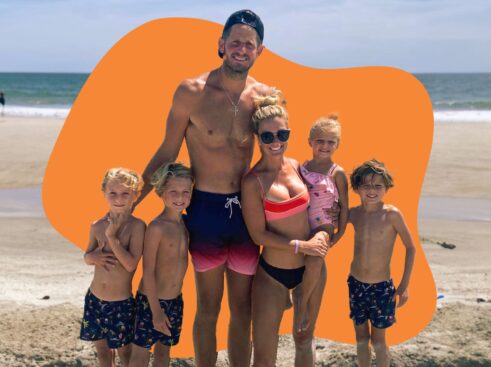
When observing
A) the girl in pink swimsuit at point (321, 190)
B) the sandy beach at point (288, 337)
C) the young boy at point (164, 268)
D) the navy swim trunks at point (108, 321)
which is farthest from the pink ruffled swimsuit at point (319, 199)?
the sandy beach at point (288, 337)

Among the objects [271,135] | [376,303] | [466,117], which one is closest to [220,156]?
[271,135]

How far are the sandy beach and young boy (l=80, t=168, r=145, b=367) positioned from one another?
4.00 ft

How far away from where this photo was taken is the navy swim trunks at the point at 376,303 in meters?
3.57

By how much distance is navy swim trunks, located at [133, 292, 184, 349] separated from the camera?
3.30 meters

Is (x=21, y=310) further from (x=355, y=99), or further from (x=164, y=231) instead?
(x=355, y=99)

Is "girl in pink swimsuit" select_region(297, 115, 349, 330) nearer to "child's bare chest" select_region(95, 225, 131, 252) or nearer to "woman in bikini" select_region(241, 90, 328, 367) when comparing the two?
"woman in bikini" select_region(241, 90, 328, 367)

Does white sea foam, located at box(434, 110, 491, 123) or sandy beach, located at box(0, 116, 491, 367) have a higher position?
white sea foam, located at box(434, 110, 491, 123)

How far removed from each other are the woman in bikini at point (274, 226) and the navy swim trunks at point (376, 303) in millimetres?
341

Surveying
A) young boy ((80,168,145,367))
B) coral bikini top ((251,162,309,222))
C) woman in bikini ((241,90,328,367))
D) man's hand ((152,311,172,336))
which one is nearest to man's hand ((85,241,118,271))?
young boy ((80,168,145,367))

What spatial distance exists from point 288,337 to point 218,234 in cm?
182

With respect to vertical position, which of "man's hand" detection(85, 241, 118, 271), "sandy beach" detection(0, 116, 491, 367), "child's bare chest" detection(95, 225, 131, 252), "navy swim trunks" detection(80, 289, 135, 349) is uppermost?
"child's bare chest" detection(95, 225, 131, 252)

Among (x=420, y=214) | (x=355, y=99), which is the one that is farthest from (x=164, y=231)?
(x=420, y=214)

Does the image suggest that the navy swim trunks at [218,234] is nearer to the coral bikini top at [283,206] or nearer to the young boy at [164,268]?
the young boy at [164,268]

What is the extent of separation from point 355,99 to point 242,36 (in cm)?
134
